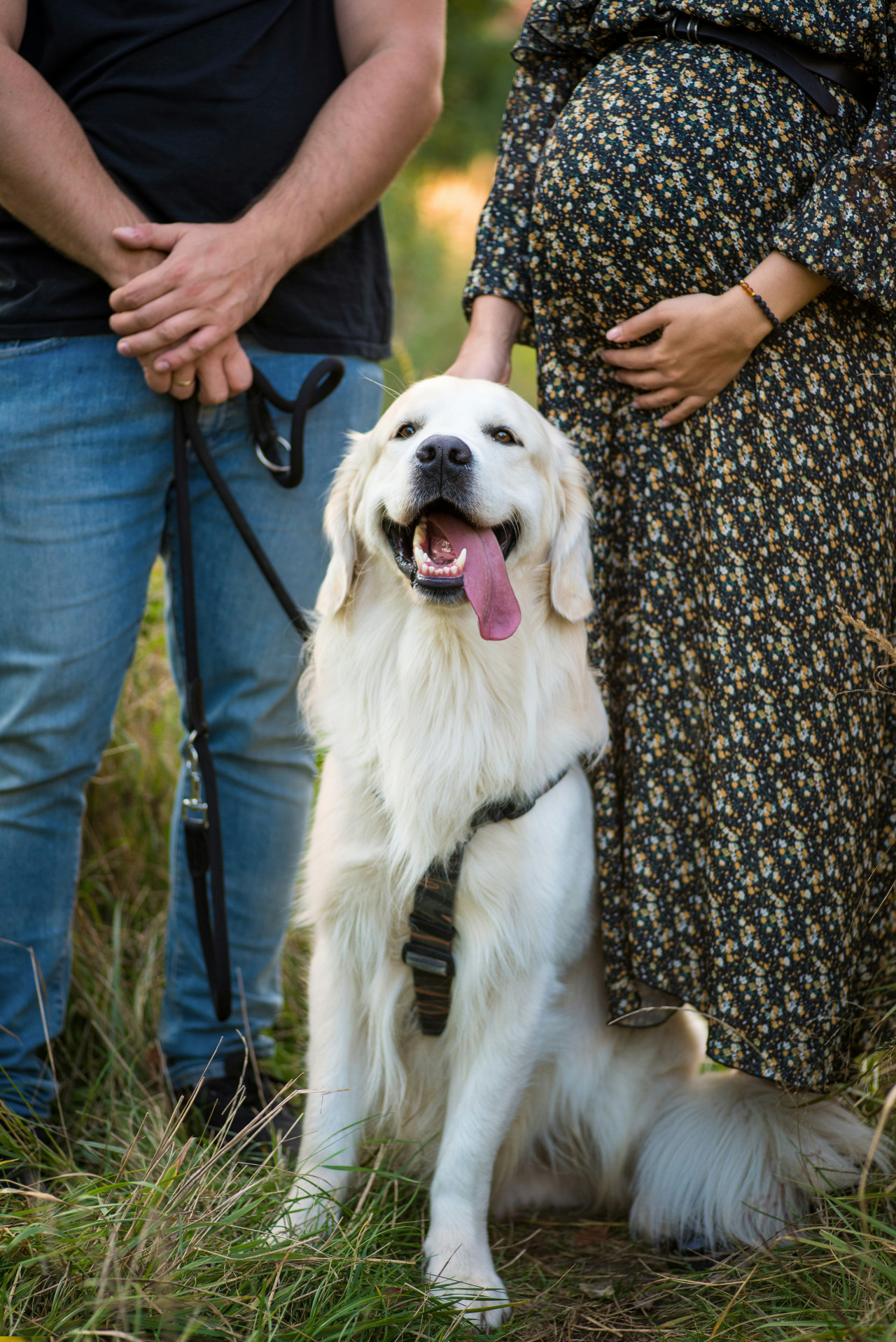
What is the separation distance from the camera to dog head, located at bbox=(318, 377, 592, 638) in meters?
1.77

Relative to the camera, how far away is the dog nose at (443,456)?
1.76 m

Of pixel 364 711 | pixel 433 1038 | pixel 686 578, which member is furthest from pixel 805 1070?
pixel 364 711

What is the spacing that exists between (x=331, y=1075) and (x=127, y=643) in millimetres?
923

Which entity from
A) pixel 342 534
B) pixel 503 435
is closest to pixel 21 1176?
pixel 342 534

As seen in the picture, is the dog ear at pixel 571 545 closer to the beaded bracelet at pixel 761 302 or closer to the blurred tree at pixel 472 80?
the beaded bracelet at pixel 761 302

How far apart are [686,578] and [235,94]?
1.26 m

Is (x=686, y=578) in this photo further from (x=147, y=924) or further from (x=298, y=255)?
(x=147, y=924)

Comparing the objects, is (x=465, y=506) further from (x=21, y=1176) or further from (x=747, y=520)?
(x=21, y=1176)

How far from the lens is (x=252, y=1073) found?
229 cm

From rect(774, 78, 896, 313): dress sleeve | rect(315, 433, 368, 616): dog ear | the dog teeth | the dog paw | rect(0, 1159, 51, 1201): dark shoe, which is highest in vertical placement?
rect(774, 78, 896, 313): dress sleeve

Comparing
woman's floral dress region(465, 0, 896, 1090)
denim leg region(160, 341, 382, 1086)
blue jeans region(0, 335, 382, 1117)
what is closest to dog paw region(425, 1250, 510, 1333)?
woman's floral dress region(465, 0, 896, 1090)

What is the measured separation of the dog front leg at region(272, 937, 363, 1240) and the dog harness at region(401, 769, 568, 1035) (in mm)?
161

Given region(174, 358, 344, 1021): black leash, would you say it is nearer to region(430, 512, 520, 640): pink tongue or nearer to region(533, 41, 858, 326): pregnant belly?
region(430, 512, 520, 640): pink tongue

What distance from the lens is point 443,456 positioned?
176 centimetres
